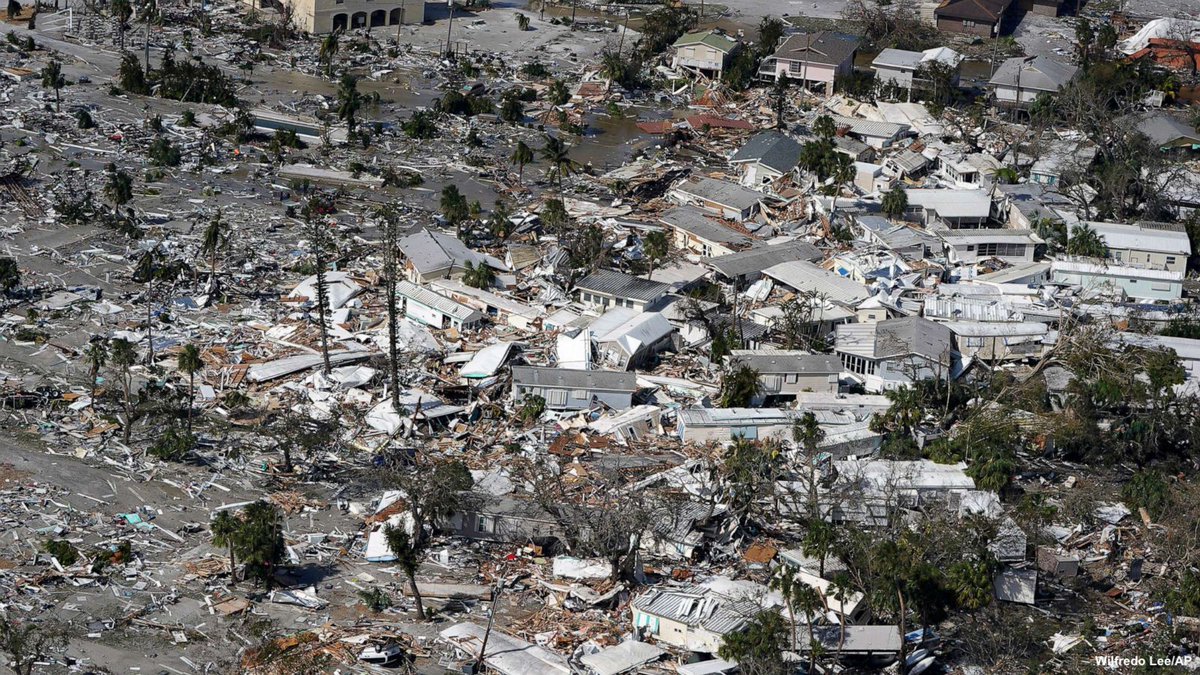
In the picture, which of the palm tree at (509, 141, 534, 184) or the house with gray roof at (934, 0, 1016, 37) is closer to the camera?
the palm tree at (509, 141, 534, 184)

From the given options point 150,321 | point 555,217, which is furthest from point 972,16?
point 150,321

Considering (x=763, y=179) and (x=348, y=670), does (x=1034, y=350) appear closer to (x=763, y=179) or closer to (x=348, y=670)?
(x=763, y=179)

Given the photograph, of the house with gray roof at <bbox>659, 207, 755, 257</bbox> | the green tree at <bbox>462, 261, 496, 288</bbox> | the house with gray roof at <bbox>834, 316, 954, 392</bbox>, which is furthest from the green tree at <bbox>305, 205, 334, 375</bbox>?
the house with gray roof at <bbox>834, 316, 954, 392</bbox>

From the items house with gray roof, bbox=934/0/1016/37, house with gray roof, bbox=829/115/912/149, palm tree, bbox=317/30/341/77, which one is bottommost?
palm tree, bbox=317/30/341/77

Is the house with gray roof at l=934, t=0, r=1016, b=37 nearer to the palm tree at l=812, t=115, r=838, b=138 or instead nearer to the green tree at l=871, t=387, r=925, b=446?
the palm tree at l=812, t=115, r=838, b=138

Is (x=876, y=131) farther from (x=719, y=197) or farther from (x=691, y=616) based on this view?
(x=691, y=616)

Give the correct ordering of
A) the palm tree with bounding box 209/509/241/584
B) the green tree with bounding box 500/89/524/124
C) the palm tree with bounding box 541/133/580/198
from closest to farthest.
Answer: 1. the palm tree with bounding box 209/509/241/584
2. the palm tree with bounding box 541/133/580/198
3. the green tree with bounding box 500/89/524/124

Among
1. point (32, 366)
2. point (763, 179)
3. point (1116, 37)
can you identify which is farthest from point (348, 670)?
point (1116, 37)
